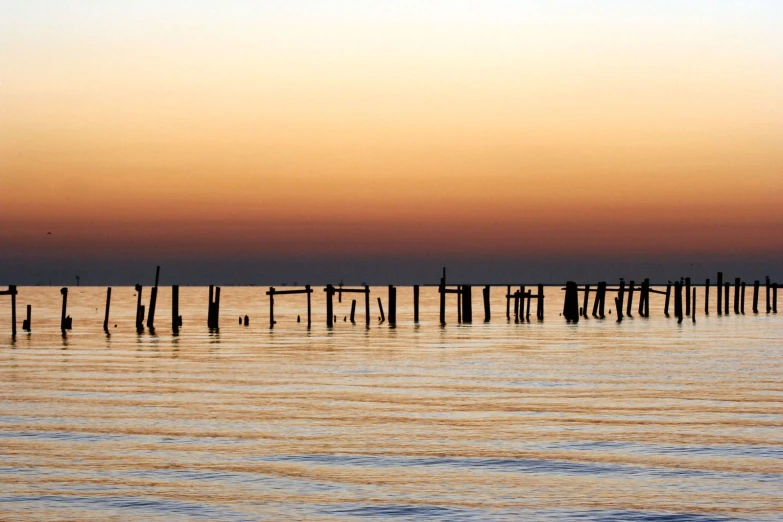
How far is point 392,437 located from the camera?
53.7ft

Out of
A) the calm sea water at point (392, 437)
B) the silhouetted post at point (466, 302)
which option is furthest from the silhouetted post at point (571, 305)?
the calm sea water at point (392, 437)

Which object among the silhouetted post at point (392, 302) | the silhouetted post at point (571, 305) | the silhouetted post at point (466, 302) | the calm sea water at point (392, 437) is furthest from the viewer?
the silhouetted post at point (571, 305)

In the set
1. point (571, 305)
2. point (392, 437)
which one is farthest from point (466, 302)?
point (392, 437)

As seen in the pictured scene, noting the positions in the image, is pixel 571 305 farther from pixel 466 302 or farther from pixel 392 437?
pixel 392 437

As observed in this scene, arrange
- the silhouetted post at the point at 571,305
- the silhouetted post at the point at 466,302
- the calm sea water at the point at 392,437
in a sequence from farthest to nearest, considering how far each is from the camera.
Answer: the silhouetted post at the point at 571,305 < the silhouetted post at the point at 466,302 < the calm sea water at the point at 392,437

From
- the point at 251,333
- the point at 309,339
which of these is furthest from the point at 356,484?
the point at 251,333

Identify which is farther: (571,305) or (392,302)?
(571,305)

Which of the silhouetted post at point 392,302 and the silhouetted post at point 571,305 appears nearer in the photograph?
the silhouetted post at point 392,302

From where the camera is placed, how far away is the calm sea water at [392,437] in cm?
1207

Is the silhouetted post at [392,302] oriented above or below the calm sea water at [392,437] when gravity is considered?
above

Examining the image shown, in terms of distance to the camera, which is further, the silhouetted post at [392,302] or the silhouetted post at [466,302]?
the silhouetted post at [466,302]

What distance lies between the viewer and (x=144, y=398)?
70.9 feet

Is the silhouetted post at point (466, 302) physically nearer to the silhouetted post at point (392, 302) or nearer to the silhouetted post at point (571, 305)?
the silhouetted post at point (392, 302)

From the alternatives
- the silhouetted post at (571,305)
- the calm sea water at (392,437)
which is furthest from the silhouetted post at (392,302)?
the calm sea water at (392,437)
